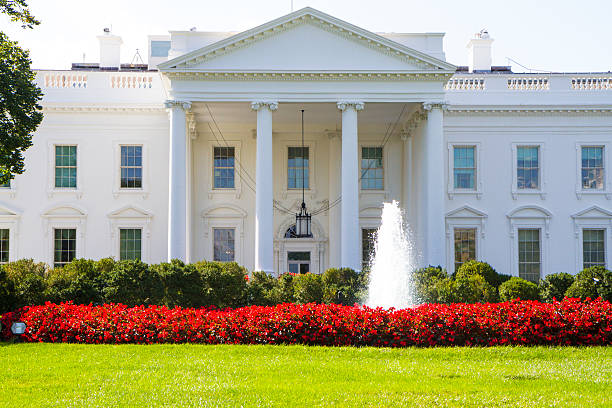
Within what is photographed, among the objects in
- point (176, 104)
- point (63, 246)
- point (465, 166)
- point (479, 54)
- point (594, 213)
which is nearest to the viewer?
point (176, 104)

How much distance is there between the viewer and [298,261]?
1148 inches

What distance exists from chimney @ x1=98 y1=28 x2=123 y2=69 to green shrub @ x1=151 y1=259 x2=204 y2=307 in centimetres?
1804

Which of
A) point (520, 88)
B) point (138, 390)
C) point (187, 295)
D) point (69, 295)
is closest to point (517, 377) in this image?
point (138, 390)

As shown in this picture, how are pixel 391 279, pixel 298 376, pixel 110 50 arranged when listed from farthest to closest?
pixel 110 50
pixel 391 279
pixel 298 376

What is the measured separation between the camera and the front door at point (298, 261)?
29.2 m

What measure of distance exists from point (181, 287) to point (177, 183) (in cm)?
689

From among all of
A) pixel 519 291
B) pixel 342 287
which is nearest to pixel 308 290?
pixel 342 287

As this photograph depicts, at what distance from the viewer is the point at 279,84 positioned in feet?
80.0

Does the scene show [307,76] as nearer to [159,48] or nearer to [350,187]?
[350,187]

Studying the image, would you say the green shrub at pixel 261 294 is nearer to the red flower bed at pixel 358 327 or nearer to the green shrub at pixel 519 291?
the red flower bed at pixel 358 327

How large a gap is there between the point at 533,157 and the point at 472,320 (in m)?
16.5

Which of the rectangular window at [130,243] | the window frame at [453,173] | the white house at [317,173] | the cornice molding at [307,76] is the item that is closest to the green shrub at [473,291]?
the white house at [317,173]

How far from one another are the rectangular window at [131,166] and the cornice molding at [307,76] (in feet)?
16.6

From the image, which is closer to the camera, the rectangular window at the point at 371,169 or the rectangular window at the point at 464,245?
the rectangular window at the point at 464,245
